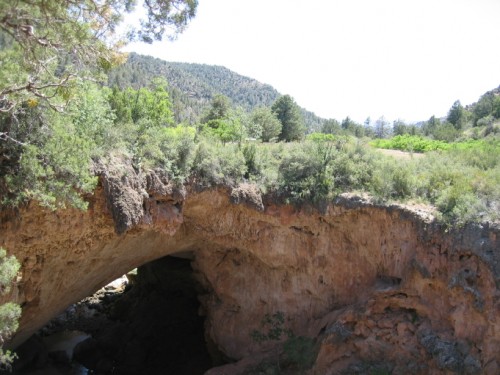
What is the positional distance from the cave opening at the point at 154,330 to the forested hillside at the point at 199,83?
4456 centimetres

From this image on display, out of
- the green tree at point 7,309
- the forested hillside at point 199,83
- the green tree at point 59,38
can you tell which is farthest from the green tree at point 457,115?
the green tree at point 7,309

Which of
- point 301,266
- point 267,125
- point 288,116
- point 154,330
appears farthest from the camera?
point 288,116

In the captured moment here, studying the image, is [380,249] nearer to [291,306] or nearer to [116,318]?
[291,306]

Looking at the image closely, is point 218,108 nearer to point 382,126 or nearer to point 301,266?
point 301,266

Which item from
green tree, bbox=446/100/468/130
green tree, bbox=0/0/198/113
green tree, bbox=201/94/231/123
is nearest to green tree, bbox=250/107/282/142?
green tree, bbox=201/94/231/123

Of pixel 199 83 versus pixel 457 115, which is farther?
pixel 199 83

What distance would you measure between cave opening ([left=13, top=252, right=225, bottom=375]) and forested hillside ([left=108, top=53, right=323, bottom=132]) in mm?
44563

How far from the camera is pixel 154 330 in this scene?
67.5 ft

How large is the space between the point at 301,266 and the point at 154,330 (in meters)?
8.72

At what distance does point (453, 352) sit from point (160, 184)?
29.0ft

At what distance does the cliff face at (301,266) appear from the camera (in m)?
11.5

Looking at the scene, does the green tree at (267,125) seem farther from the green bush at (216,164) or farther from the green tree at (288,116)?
the green bush at (216,164)

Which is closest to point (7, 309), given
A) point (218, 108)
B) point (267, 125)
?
point (267, 125)

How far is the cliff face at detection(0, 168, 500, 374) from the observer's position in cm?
1155
